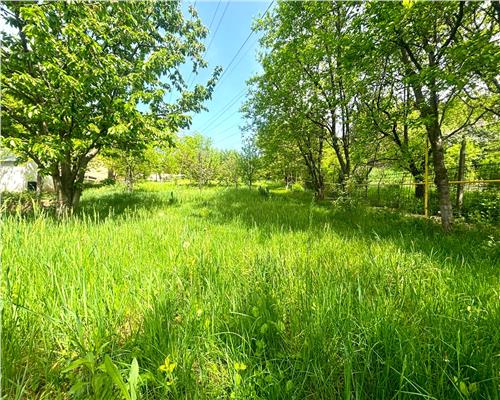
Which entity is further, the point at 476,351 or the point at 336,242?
the point at 336,242

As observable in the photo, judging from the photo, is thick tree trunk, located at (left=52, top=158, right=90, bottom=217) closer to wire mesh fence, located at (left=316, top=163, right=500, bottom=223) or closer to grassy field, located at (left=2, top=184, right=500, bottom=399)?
grassy field, located at (left=2, top=184, right=500, bottom=399)

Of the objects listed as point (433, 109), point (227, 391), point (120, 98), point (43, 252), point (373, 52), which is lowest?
point (227, 391)

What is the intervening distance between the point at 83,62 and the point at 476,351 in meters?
6.41

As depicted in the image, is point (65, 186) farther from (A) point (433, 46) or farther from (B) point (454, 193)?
(B) point (454, 193)

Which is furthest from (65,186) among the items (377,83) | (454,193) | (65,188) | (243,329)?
(454,193)

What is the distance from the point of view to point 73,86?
13.8ft

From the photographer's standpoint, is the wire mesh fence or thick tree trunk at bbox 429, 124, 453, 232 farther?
the wire mesh fence

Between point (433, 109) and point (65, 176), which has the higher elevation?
point (433, 109)

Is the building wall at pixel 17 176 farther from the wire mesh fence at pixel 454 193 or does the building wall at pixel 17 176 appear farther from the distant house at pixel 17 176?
the wire mesh fence at pixel 454 193

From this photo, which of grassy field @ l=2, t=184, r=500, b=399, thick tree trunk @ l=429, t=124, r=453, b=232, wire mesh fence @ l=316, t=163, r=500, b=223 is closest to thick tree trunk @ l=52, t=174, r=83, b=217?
grassy field @ l=2, t=184, r=500, b=399

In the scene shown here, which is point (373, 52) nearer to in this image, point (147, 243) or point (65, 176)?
point (147, 243)

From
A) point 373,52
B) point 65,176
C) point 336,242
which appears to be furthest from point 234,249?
point 65,176

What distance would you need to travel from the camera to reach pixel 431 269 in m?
2.22

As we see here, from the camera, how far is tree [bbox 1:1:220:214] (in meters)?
4.11
